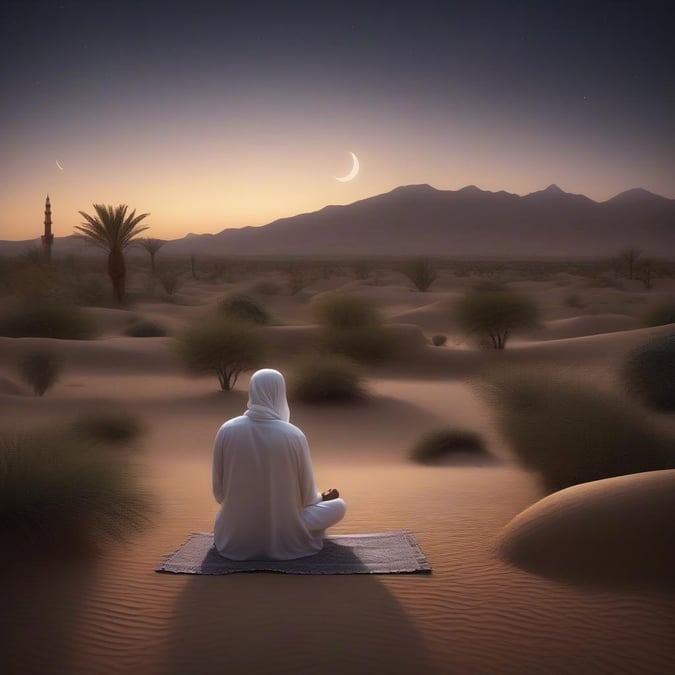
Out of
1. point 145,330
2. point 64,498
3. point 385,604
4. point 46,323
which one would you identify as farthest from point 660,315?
point 64,498

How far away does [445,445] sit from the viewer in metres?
12.7

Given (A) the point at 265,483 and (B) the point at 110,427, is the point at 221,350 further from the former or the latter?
(A) the point at 265,483

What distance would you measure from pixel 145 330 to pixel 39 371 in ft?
33.9

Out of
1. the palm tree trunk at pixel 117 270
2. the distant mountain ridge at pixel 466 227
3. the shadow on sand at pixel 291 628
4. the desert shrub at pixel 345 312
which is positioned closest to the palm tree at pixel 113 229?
the palm tree trunk at pixel 117 270

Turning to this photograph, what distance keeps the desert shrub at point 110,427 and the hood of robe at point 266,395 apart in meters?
7.73

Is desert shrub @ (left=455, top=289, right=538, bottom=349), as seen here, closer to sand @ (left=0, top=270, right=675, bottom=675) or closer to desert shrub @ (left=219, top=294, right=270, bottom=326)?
desert shrub @ (left=219, top=294, right=270, bottom=326)

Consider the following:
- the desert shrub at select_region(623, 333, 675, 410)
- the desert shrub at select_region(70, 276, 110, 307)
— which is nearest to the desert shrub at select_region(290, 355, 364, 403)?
the desert shrub at select_region(623, 333, 675, 410)

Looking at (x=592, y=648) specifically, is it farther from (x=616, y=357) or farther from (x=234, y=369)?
(x=616, y=357)

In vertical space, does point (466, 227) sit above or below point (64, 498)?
above

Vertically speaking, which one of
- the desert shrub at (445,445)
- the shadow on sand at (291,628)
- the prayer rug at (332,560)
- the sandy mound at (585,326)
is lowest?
the desert shrub at (445,445)

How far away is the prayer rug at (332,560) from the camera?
6059 millimetres

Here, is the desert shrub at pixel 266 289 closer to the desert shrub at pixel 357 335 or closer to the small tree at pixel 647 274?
the desert shrub at pixel 357 335

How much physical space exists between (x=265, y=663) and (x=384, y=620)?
984 millimetres

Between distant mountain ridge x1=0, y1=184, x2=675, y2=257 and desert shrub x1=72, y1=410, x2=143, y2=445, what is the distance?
110 meters
